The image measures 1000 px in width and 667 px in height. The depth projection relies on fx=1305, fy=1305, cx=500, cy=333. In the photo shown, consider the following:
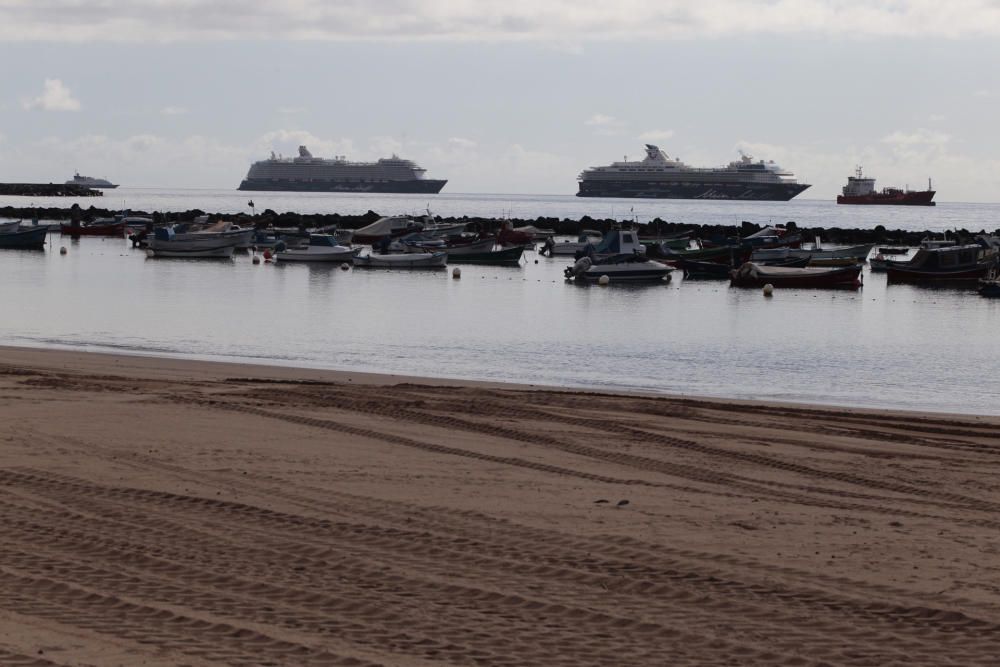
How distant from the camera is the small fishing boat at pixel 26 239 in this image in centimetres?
6297

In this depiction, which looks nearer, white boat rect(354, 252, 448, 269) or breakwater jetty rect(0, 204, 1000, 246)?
white boat rect(354, 252, 448, 269)

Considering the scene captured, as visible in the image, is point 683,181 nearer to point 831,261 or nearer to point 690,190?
point 690,190

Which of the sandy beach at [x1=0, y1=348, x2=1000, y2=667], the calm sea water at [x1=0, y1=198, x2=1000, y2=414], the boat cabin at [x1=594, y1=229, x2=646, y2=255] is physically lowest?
the calm sea water at [x1=0, y1=198, x2=1000, y2=414]

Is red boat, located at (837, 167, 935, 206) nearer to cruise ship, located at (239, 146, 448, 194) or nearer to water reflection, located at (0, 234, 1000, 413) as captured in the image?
cruise ship, located at (239, 146, 448, 194)

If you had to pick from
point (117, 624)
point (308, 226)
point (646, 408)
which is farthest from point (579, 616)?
point (308, 226)

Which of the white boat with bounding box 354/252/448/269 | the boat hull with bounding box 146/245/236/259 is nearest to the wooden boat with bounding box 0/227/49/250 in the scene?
the boat hull with bounding box 146/245/236/259

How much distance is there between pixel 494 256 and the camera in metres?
59.0

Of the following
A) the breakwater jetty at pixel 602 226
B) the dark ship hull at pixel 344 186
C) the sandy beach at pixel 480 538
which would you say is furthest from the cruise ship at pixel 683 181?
the sandy beach at pixel 480 538

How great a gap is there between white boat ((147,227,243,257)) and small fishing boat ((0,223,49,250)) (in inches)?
226

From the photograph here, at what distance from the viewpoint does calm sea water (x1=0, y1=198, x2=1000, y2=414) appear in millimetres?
19672

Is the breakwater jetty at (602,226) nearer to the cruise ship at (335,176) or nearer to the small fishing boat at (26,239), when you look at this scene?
the small fishing boat at (26,239)

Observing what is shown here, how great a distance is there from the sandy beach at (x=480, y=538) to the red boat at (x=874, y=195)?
180417 mm

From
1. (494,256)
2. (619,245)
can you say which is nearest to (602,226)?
(494,256)

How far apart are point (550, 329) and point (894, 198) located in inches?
6494
